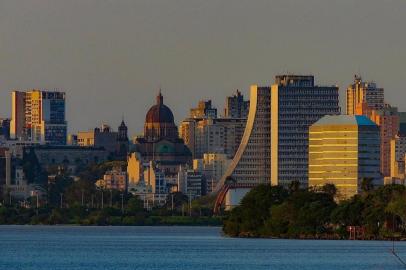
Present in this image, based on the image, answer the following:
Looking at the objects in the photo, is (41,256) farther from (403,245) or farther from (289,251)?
(403,245)

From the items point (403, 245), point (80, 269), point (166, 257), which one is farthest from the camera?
point (403, 245)

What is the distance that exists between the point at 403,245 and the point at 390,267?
39.0 meters

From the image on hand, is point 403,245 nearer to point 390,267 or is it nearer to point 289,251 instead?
→ point 289,251

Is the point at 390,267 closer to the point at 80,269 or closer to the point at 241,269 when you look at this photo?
the point at 241,269

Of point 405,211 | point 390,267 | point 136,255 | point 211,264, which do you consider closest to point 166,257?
point 136,255

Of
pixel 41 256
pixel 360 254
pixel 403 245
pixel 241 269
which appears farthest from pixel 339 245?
pixel 241 269

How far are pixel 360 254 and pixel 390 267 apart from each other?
842 inches

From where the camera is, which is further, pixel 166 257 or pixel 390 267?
pixel 166 257

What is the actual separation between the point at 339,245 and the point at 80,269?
50.1 metres

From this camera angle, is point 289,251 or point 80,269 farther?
point 289,251

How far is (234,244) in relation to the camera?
629ft

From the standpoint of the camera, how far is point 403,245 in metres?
184

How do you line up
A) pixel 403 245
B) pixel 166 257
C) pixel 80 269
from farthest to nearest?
pixel 403 245 → pixel 166 257 → pixel 80 269

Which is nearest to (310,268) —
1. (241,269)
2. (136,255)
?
(241,269)
